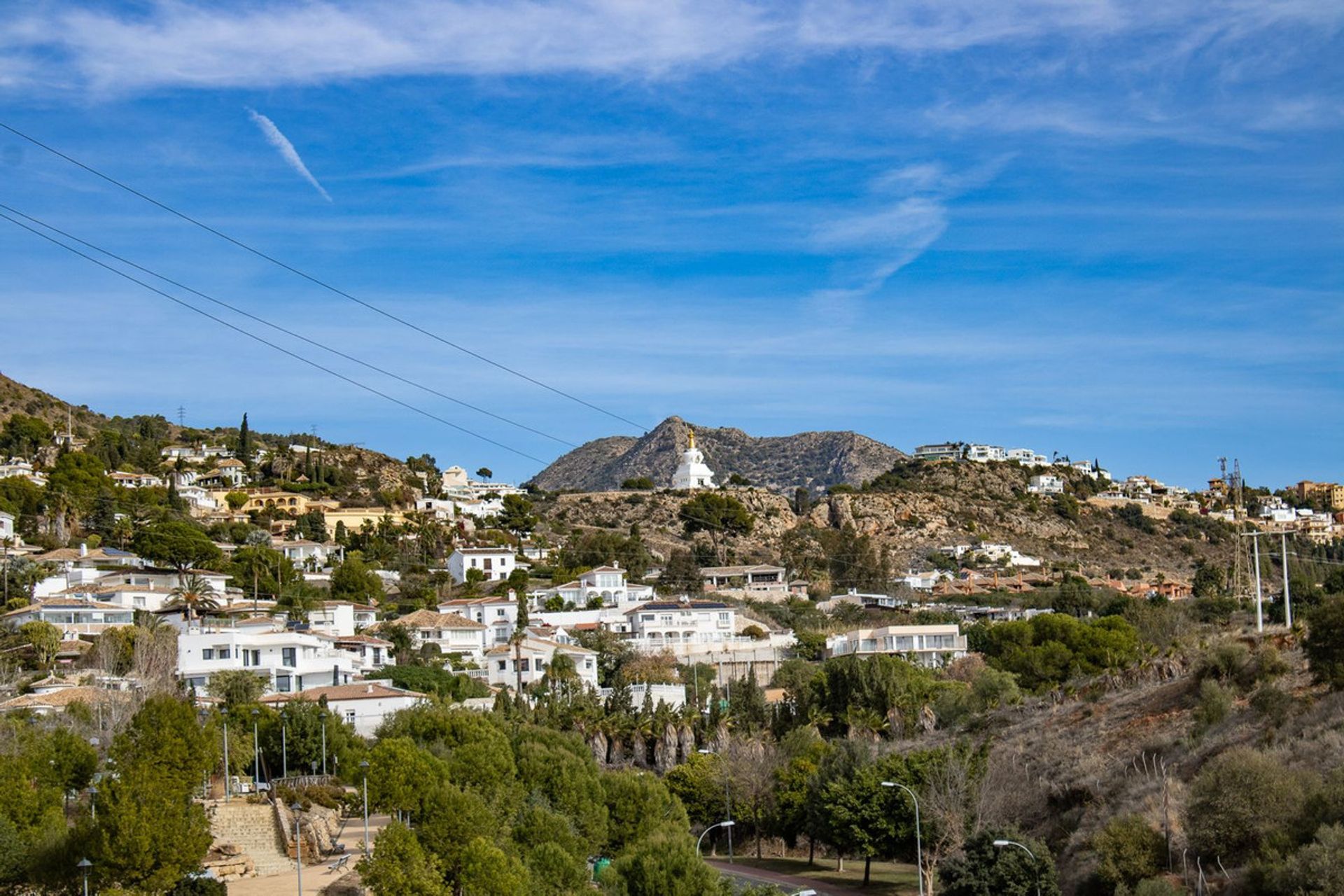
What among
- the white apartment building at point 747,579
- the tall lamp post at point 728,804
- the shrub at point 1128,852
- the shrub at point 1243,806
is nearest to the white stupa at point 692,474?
the white apartment building at point 747,579

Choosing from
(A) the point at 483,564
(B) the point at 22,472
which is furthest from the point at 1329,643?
(B) the point at 22,472

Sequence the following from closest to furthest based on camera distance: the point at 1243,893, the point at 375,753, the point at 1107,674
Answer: the point at 1243,893
the point at 375,753
the point at 1107,674

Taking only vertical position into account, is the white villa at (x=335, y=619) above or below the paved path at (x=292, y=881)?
above

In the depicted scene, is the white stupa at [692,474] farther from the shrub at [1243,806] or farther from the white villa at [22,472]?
the shrub at [1243,806]

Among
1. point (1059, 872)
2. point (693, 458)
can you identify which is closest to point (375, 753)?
point (1059, 872)

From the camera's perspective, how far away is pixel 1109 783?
4681cm

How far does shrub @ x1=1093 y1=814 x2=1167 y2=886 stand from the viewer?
3916 cm

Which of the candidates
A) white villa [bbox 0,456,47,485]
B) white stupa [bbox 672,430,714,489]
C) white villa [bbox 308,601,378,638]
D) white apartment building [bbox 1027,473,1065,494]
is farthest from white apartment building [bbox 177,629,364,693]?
white apartment building [bbox 1027,473,1065,494]

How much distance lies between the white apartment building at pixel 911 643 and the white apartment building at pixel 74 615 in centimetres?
3915

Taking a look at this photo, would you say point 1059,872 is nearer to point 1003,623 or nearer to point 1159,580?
point 1003,623

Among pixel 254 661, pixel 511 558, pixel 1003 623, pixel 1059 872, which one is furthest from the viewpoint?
pixel 511 558

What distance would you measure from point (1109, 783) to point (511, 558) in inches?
2821

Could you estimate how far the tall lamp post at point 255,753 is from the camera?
5428cm

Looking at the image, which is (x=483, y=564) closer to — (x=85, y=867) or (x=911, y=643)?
(x=911, y=643)
